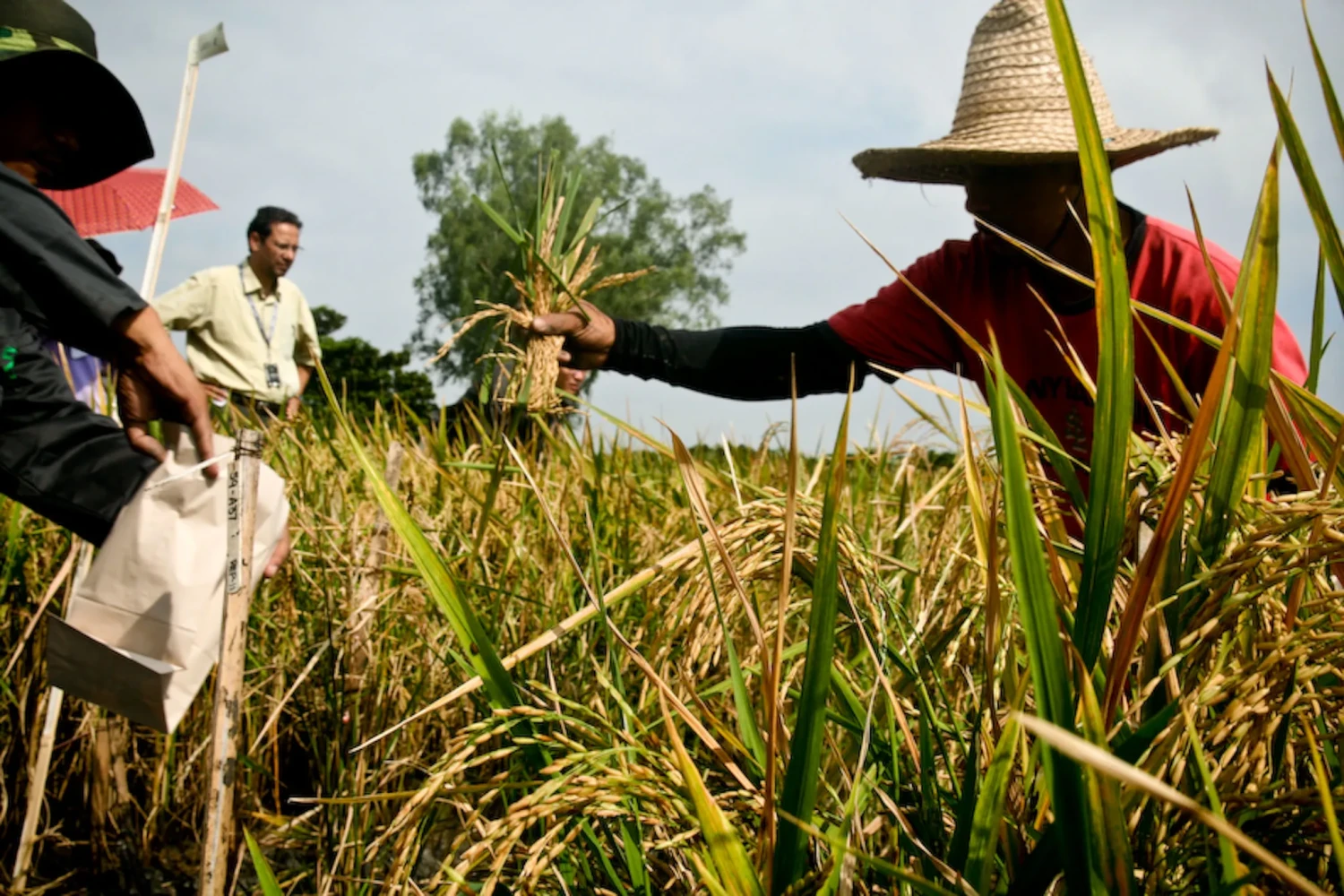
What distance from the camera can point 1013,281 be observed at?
2061mm

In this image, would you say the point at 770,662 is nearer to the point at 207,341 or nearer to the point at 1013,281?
the point at 1013,281

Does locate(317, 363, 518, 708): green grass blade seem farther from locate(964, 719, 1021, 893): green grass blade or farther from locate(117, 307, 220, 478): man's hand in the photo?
locate(117, 307, 220, 478): man's hand

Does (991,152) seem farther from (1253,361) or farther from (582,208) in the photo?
(582,208)

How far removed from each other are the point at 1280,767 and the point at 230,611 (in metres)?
1.09

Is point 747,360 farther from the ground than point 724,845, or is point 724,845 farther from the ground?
point 747,360

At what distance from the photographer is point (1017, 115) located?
6.48 feet

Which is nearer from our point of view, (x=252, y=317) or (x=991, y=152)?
(x=991, y=152)

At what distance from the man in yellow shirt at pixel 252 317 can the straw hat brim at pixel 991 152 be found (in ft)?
11.1

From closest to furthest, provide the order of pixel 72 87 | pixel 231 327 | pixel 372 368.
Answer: pixel 72 87 → pixel 231 327 → pixel 372 368

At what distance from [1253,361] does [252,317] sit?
202 inches

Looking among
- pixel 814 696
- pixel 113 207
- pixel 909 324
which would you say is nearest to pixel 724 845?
pixel 814 696

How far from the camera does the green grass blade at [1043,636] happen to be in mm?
573

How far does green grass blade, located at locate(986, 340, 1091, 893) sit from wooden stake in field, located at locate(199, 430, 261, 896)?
94cm

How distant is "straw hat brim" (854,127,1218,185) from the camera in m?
1.83
